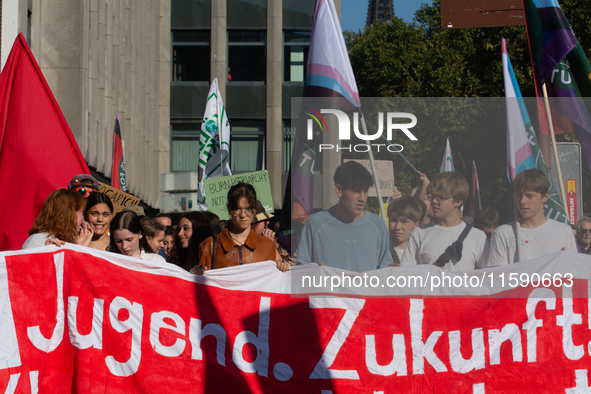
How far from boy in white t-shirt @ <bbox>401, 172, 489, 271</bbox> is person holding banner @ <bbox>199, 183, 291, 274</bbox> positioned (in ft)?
3.56

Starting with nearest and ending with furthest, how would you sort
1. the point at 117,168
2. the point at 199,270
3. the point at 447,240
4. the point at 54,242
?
1. the point at 54,242
2. the point at 447,240
3. the point at 199,270
4. the point at 117,168

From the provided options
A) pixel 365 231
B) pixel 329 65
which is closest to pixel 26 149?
pixel 329 65

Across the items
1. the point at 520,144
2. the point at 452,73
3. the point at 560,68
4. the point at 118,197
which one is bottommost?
the point at 118,197

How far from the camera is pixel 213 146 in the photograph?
34.6 feet

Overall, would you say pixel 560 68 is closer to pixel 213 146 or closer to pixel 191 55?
pixel 213 146

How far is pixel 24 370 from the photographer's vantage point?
4117mm

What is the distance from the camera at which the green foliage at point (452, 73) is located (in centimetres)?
911

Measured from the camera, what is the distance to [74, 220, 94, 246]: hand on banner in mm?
4742

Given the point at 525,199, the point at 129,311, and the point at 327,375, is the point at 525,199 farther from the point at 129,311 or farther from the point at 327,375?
the point at 129,311

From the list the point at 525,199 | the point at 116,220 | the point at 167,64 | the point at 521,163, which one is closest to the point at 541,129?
the point at 521,163

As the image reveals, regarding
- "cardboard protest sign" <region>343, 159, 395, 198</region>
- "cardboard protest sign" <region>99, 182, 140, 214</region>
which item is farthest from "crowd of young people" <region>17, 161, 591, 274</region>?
"cardboard protest sign" <region>99, 182, 140, 214</region>

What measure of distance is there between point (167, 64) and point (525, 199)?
1902 cm

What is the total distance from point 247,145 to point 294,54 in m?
3.61

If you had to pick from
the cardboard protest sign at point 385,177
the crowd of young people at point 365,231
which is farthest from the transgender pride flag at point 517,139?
the cardboard protest sign at point 385,177
